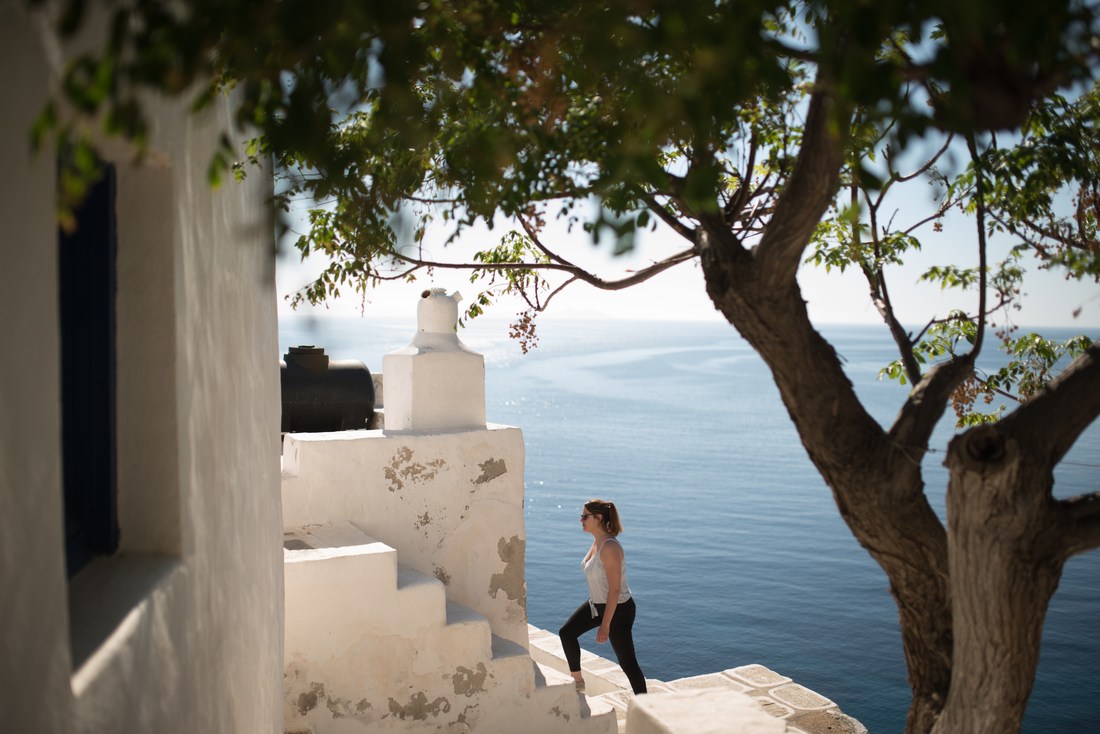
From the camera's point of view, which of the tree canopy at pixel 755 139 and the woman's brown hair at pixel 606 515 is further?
the woman's brown hair at pixel 606 515

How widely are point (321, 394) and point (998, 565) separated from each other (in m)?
7.28

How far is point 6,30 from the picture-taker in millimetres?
1502

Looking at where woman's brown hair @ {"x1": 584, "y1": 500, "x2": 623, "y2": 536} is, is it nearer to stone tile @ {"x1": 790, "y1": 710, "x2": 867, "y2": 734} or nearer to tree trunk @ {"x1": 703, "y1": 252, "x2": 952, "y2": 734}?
stone tile @ {"x1": 790, "y1": 710, "x2": 867, "y2": 734}

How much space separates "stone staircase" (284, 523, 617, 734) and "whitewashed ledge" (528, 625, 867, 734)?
74 cm

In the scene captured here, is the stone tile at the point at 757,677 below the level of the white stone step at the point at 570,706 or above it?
below

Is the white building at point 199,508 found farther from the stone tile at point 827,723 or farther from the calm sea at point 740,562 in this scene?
the stone tile at point 827,723

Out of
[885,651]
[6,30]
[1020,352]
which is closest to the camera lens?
[6,30]

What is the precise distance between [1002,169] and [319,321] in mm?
2935

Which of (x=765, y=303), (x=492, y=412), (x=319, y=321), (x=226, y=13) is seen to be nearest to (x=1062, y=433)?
(x=765, y=303)

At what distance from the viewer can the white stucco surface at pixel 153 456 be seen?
155 cm

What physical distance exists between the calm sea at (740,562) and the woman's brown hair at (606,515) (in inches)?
82.6

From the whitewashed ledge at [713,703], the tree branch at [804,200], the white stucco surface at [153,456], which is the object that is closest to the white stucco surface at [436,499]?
the whitewashed ledge at [713,703]

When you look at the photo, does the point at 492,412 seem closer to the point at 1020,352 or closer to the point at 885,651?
the point at 885,651

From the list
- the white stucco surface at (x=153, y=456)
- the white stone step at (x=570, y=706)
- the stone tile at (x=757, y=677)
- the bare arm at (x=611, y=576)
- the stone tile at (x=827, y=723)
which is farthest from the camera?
the stone tile at (x=757, y=677)
